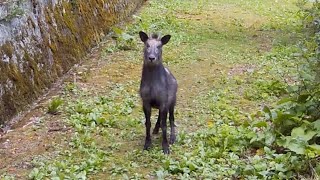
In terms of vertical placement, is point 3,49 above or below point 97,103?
above

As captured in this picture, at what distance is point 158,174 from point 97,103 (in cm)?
284

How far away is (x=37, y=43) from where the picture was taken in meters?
8.87

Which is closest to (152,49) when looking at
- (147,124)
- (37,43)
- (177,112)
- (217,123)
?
(147,124)

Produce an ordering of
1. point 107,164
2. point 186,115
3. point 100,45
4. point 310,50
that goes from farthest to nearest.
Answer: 1. point 100,45
2. point 186,115
3. point 310,50
4. point 107,164

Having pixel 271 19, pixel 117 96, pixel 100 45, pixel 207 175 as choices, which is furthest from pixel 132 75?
pixel 271 19

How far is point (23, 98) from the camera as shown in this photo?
8.03m

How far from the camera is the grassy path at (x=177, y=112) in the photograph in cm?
584

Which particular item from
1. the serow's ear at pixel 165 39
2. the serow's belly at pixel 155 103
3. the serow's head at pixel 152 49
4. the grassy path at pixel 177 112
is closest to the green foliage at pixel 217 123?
the grassy path at pixel 177 112

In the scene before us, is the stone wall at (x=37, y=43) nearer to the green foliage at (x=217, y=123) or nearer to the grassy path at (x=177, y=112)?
the grassy path at (x=177, y=112)

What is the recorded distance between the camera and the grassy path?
584cm

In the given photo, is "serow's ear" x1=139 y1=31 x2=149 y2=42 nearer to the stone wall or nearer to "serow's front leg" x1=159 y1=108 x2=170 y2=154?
"serow's front leg" x1=159 y1=108 x2=170 y2=154

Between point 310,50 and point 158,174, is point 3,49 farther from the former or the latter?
point 310,50

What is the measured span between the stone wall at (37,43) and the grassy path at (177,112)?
339 millimetres

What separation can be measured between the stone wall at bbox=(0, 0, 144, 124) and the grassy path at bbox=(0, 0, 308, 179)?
0.34 metres
